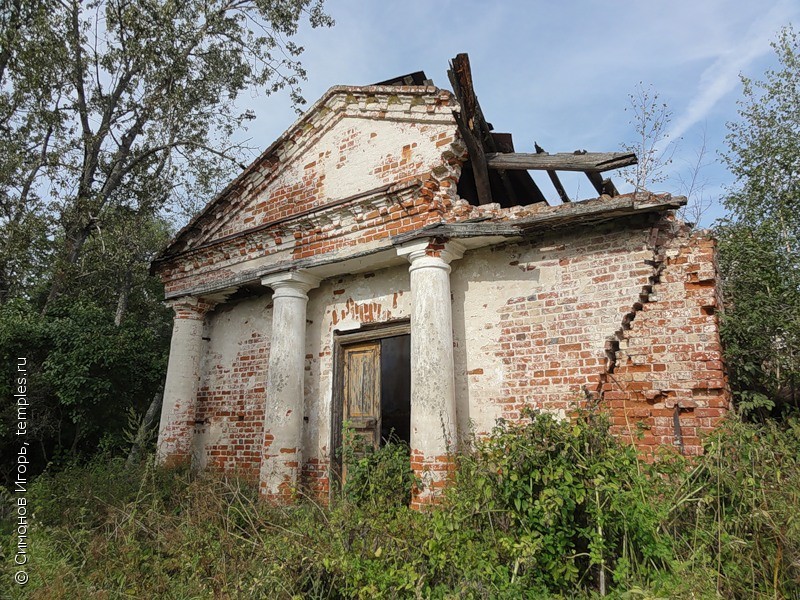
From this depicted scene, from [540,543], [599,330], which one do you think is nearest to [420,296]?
[599,330]

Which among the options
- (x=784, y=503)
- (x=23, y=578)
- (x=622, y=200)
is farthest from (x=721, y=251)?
(x=23, y=578)

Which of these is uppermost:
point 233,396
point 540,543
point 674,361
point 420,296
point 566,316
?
point 420,296

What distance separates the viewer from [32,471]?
28.8 ft

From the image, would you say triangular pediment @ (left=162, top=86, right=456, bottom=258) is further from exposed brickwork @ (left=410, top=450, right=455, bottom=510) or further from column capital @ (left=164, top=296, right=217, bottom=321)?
exposed brickwork @ (left=410, top=450, right=455, bottom=510)

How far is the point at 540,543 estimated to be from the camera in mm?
3295

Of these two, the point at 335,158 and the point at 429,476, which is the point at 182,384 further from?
the point at 429,476

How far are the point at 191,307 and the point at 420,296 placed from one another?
4.60 meters

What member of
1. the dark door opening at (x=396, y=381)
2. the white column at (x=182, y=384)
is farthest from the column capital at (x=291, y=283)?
the dark door opening at (x=396, y=381)

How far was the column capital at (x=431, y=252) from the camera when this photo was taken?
566cm

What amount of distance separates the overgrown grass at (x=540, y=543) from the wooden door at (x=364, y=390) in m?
2.12

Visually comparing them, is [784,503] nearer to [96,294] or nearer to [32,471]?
[32,471]

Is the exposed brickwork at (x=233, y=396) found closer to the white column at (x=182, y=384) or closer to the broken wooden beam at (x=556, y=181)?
the white column at (x=182, y=384)

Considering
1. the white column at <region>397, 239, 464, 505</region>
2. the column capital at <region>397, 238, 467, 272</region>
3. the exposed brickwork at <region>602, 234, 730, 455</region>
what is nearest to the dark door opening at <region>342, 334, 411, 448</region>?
the white column at <region>397, 239, 464, 505</region>

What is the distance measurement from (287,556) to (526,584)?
1711 millimetres
